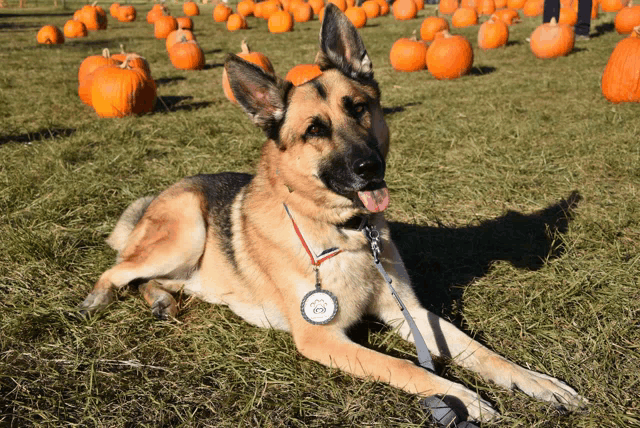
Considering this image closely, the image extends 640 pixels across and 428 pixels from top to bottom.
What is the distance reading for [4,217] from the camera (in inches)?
180

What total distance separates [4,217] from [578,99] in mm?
7901

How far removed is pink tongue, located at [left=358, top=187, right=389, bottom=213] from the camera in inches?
112

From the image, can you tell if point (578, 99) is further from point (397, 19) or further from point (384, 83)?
point (397, 19)

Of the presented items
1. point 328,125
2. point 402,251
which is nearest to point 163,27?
point 402,251

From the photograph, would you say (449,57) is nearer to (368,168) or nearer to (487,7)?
(368,168)

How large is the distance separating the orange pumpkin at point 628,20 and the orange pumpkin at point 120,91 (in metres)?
11.5

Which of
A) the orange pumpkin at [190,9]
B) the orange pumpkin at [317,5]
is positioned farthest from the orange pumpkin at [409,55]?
the orange pumpkin at [190,9]


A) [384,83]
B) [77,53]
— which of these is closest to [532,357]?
[384,83]

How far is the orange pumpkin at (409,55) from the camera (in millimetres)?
10383

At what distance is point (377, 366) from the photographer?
2.56 m

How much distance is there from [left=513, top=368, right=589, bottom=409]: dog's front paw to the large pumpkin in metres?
12.7

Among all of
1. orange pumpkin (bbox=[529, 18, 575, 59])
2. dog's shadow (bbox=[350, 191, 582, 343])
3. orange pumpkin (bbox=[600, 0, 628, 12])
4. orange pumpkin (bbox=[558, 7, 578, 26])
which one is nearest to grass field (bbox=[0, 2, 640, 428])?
dog's shadow (bbox=[350, 191, 582, 343])

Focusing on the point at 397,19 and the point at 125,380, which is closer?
the point at 125,380

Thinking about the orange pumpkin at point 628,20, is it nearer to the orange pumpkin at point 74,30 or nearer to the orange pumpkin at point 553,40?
the orange pumpkin at point 553,40
